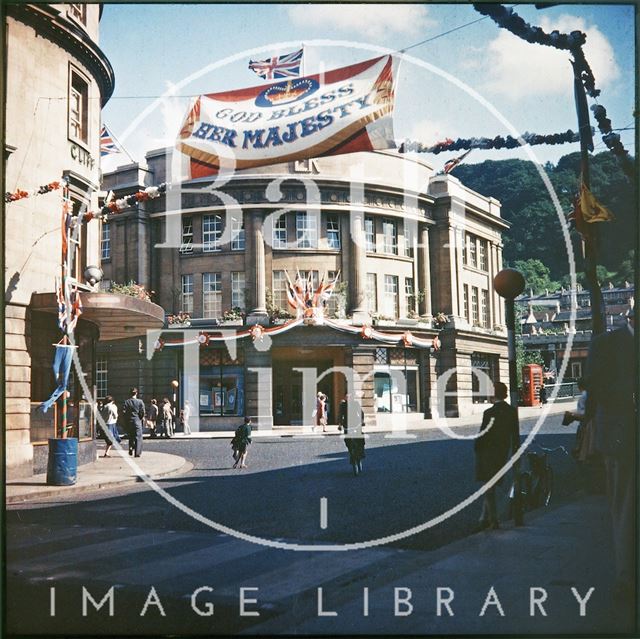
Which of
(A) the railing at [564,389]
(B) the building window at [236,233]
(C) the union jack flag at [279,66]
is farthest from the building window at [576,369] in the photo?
(C) the union jack flag at [279,66]

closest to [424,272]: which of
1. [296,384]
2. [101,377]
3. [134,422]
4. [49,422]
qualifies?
[296,384]

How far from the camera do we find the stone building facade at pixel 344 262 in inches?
341

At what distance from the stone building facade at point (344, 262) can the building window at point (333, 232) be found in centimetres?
2

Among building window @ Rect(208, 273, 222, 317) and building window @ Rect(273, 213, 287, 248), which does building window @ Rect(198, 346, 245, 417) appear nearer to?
building window @ Rect(208, 273, 222, 317)

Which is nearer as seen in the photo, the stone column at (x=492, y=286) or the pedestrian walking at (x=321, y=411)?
the stone column at (x=492, y=286)

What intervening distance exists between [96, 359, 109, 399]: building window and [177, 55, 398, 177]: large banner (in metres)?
4.97

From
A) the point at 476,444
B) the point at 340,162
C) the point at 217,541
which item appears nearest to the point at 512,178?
the point at 340,162

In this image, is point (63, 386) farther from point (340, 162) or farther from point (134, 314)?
point (340, 162)

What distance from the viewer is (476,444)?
8.12m

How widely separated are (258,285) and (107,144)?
2.71m

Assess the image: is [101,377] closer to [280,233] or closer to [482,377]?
[280,233]

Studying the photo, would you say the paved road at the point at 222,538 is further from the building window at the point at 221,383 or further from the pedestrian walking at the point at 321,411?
the building window at the point at 221,383

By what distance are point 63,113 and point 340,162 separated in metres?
4.74

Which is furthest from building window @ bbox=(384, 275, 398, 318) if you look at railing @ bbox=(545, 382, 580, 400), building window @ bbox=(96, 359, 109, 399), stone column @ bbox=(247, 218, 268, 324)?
building window @ bbox=(96, 359, 109, 399)
